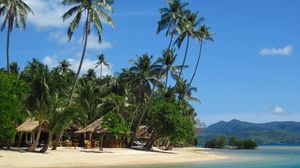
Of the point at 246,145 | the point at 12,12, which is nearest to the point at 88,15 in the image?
the point at 12,12

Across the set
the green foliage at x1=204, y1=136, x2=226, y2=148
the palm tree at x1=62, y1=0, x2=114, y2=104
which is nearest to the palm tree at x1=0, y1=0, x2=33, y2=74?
the palm tree at x1=62, y1=0, x2=114, y2=104

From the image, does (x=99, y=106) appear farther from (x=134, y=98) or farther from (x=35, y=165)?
(x=35, y=165)

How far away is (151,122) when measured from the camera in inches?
1868

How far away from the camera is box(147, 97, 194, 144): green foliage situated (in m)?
45.4

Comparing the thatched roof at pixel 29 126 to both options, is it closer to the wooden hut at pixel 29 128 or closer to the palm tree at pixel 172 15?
the wooden hut at pixel 29 128

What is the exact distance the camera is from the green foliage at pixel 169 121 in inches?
1788

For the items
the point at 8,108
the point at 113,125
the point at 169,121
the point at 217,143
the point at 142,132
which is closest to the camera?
the point at 8,108

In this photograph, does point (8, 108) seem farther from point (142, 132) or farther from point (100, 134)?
point (142, 132)

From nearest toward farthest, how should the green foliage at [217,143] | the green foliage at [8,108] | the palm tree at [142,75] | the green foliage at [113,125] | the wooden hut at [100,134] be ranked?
the green foliage at [8,108] < the green foliage at [113,125] < the wooden hut at [100,134] < the palm tree at [142,75] < the green foliage at [217,143]

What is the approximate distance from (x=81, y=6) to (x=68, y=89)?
40.2 feet

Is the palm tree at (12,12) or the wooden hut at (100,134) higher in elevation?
the palm tree at (12,12)

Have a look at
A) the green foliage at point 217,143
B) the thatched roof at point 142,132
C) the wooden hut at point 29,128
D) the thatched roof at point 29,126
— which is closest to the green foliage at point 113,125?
the wooden hut at point 29,128

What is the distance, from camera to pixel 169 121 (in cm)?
4531

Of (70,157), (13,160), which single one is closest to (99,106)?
(70,157)
